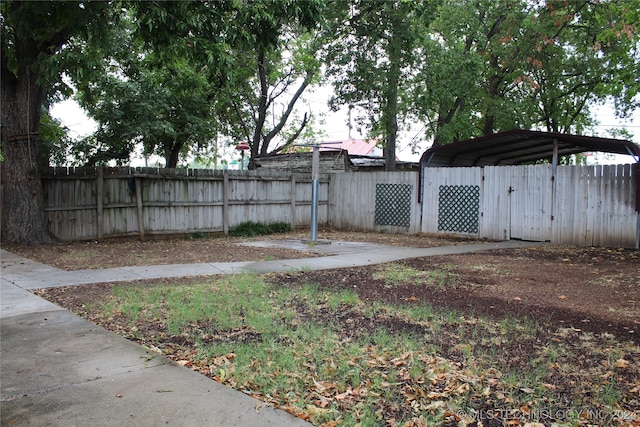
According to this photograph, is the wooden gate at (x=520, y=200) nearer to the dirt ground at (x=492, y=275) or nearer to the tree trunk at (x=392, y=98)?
the dirt ground at (x=492, y=275)

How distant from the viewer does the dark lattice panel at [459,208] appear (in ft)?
51.0

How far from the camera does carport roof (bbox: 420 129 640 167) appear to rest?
13570 millimetres

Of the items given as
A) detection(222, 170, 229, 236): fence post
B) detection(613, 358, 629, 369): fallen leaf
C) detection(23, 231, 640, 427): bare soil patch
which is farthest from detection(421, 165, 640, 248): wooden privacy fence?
detection(613, 358, 629, 369): fallen leaf

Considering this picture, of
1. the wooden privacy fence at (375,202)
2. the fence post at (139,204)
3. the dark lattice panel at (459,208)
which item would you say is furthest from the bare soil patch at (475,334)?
the wooden privacy fence at (375,202)

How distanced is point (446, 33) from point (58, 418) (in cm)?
2295

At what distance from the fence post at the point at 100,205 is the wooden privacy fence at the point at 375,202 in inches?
346

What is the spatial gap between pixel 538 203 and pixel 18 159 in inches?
539

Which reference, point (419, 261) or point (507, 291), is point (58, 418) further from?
point (419, 261)

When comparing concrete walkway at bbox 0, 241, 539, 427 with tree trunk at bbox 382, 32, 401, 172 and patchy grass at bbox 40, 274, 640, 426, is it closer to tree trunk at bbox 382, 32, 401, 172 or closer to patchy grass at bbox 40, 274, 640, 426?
patchy grass at bbox 40, 274, 640, 426

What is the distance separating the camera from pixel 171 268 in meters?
8.95

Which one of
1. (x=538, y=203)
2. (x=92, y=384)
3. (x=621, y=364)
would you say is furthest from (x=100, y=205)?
(x=621, y=364)

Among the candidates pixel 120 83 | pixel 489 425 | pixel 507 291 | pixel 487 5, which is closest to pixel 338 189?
pixel 120 83

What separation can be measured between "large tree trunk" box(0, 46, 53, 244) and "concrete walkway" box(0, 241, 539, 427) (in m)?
6.35

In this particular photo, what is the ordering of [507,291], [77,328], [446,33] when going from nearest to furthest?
1. [77,328]
2. [507,291]
3. [446,33]
